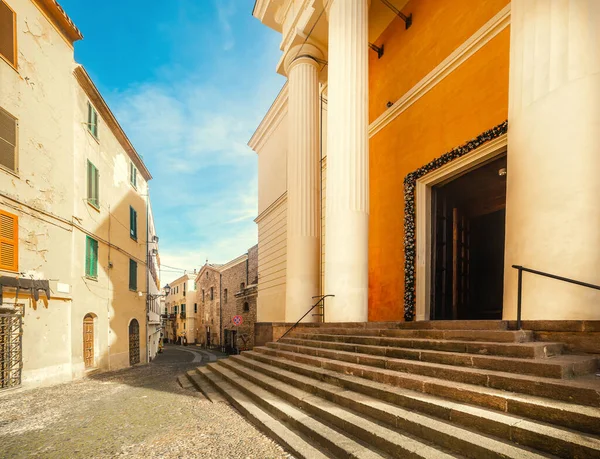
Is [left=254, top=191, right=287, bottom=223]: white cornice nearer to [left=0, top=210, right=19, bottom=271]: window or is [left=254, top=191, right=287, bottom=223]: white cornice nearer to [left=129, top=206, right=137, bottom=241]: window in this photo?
[left=129, top=206, right=137, bottom=241]: window

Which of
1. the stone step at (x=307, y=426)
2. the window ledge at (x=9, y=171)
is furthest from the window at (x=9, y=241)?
the stone step at (x=307, y=426)

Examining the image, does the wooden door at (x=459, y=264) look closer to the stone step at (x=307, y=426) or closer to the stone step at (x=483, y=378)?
the stone step at (x=483, y=378)

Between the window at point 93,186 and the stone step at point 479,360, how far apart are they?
10973mm

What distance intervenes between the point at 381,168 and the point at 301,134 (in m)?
2.78

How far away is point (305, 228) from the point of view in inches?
404

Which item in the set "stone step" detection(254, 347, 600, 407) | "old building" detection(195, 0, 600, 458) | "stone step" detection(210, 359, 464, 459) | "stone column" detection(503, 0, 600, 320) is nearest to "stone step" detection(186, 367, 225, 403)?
"old building" detection(195, 0, 600, 458)

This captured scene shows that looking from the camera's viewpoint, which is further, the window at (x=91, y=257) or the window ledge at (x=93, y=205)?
the window ledge at (x=93, y=205)

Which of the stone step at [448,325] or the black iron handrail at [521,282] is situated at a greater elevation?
the black iron handrail at [521,282]

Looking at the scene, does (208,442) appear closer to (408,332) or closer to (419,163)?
(408,332)

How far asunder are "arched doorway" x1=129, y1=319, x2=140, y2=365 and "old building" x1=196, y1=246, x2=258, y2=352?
5454 mm

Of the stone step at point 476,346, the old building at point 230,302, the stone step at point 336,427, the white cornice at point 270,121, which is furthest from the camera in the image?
the old building at point 230,302

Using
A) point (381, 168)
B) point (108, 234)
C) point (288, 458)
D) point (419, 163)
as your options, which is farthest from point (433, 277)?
point (108, 234)

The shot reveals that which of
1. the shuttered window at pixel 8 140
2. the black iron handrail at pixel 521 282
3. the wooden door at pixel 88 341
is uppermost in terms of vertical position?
the shuttered window at pixel 8 140

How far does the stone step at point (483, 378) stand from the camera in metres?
2.61
